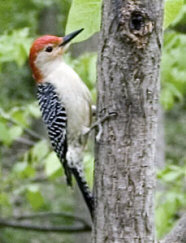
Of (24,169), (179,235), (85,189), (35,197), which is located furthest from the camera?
(24,169)

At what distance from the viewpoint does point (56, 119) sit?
3.33 metres

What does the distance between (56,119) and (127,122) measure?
3.66ft

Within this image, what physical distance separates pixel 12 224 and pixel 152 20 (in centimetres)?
411

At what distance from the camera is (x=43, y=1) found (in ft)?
26.3

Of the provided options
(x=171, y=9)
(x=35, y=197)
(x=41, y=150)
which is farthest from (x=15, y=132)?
(x=171, y=9)

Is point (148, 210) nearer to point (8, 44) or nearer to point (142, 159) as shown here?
point (142, 159)

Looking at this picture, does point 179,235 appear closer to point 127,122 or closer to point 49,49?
point 127,122

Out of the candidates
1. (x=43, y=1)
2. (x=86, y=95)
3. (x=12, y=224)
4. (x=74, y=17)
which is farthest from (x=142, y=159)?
(x=43, y=1)

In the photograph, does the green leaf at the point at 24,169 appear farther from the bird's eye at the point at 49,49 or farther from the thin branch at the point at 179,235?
the thin branch at the point at 179,235

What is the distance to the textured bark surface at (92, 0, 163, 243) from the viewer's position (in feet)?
7.06

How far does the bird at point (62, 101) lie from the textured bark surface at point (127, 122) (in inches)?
33.3

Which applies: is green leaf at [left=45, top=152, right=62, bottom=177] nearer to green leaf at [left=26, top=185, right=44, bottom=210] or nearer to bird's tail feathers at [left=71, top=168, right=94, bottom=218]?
bird's tail feathers at [left=71, top=168, right=94, bottom=218]

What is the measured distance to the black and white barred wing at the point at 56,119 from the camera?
332 centimetres

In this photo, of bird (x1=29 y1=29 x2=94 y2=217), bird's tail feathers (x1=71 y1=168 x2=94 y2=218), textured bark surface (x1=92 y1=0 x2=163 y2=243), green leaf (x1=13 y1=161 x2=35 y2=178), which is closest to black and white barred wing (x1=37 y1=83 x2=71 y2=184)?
bird (x1=29 y1=29 x2=94 y2=217)
